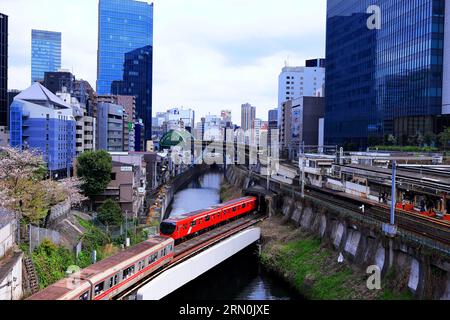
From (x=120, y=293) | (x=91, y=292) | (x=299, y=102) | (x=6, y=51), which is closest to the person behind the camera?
(x=91, y=292)

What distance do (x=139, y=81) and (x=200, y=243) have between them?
116790mm

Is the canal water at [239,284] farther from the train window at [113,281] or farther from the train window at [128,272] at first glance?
the train window at [113,281]

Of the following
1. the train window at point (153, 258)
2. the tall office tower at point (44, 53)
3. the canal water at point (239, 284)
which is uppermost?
the tall office tower at point (44, 53)

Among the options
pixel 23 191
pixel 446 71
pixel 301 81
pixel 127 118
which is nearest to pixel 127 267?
pixel 23 191

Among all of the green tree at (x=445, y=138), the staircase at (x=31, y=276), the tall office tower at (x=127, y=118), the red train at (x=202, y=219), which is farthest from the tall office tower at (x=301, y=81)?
the staircase at (x=31, y=276)

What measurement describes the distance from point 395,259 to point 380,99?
1990 inches

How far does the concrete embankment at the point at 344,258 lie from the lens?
17734 mm

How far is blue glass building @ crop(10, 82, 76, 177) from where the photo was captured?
41594 millimetres

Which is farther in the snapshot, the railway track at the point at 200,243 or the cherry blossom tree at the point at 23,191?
the cherry blossom tree at the point at 23,191

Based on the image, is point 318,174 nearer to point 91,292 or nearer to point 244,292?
point 244,292

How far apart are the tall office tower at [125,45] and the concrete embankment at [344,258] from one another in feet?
360

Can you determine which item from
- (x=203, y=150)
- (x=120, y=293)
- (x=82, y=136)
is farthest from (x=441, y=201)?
(x=203, y=150)
